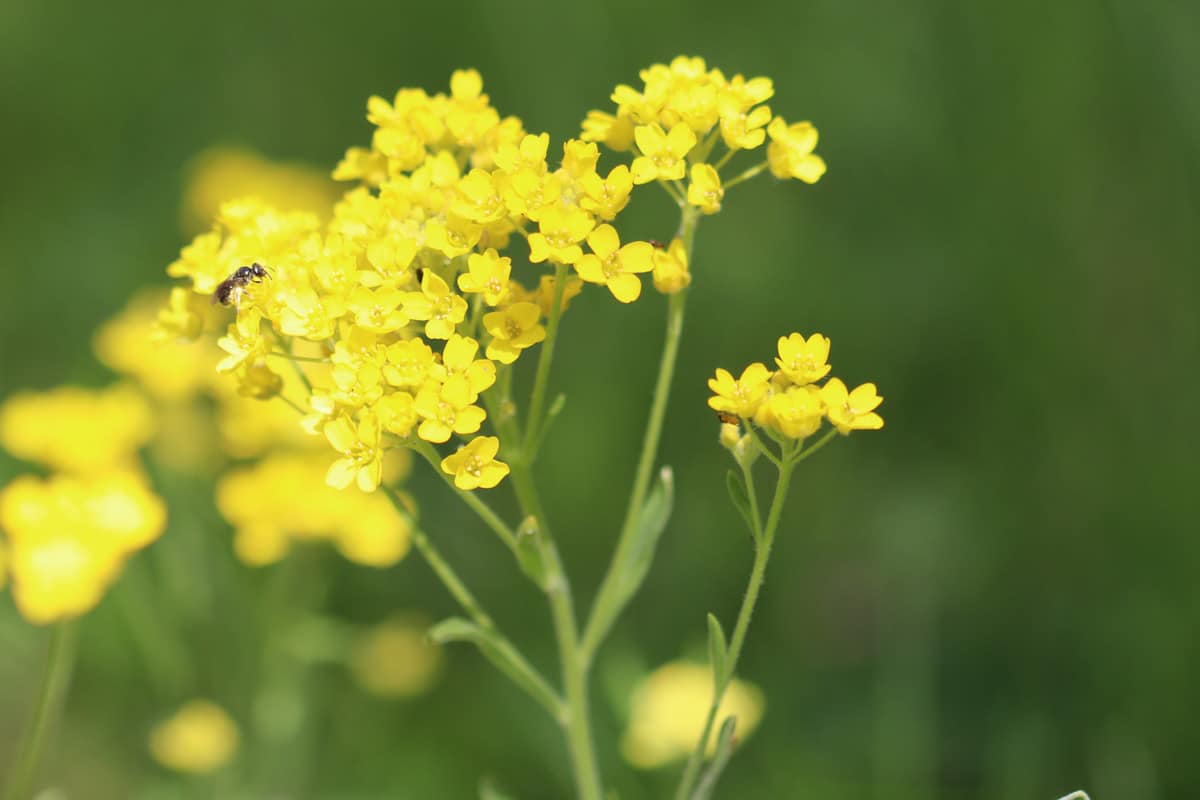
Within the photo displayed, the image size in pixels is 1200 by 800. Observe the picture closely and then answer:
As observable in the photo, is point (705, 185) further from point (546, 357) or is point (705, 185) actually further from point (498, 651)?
point (498, 651)

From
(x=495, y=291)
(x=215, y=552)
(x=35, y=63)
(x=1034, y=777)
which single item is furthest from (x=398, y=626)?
(x=35, y=63)

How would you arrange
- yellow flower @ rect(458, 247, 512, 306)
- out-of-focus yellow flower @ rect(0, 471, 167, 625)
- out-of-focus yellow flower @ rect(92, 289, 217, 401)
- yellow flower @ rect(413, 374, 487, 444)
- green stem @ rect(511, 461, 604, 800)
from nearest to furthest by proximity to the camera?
yellow flower @ rect(413, 374, 487, 444) < yellow flower @ rect(458, 247, 512, 306) < green stem @ rect(511, 461, 604, 800) < out-of-focus yellow flower @ rect(0, 471, 167, 625) < out-of-focus yellow flower @ rect(92, 289, 217, 401)

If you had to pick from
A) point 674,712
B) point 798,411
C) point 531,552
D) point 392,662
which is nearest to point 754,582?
point 798,411

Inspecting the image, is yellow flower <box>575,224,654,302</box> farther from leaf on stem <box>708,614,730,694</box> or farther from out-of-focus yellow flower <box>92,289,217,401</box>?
out-of-focus yellow flower <box>92,289,217,401</box>

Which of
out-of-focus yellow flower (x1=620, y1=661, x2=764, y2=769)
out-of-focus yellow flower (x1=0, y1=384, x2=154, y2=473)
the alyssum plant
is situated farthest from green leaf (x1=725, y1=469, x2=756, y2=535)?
out-of-focus yellow flower (x1=0, y1=384, x2=154, y2=473)

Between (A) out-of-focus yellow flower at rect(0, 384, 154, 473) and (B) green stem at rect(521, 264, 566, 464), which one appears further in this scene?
(A) out-of-focus yellow flower at rect(0, 384, 154, 473)

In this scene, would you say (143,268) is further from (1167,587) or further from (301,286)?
(1167,587)
